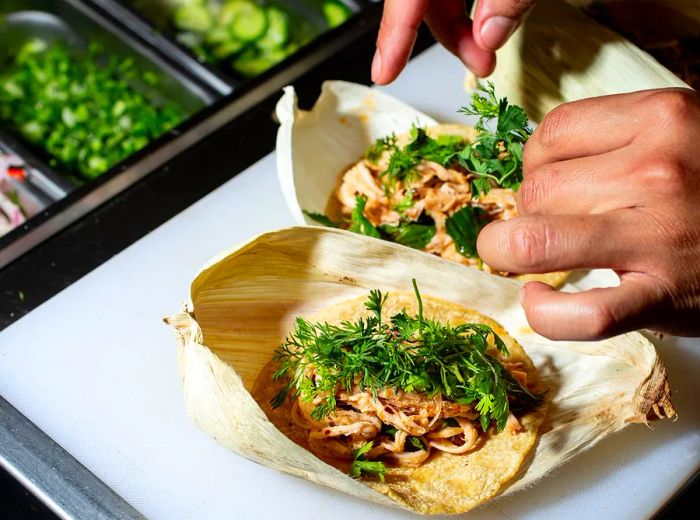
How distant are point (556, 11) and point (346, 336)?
1347 millimetres

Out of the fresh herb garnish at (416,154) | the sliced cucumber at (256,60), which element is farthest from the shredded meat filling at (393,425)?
the sliced cucumber at (256,60)

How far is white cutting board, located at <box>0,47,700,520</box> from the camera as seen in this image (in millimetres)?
2584

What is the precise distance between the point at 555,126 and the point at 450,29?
80 cm

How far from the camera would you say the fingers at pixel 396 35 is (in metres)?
2.67

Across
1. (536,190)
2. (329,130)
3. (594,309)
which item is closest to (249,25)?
(329,130)

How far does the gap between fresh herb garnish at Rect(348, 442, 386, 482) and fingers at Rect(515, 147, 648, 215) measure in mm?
761

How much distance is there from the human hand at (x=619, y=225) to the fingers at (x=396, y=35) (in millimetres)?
742

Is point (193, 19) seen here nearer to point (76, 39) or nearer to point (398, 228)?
point (76, 39)

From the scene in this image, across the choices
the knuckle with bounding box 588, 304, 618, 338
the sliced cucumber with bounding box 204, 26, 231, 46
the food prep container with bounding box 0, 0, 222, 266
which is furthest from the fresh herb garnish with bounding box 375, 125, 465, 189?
the sliced cucumber with bounding box 204, 26, 231, 46

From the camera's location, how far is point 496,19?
2551 mm

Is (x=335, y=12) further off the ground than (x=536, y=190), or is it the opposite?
(x=536, y=190)

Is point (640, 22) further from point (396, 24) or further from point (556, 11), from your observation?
point (396, 24)

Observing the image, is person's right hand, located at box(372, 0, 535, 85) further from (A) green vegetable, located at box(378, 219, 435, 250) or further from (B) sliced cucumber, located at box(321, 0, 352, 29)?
(B) sliced cucumber, located at box(321, 0, 352, 29)

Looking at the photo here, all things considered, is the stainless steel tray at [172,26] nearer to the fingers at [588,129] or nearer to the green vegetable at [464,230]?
the green vegetable at [464,230]
